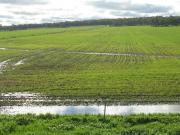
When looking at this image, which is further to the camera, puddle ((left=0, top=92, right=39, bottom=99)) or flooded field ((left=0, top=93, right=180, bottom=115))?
puddle ((left=0, top=92, right=39, bottom=99))

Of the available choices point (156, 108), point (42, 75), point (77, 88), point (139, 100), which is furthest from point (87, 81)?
point (156, 108)

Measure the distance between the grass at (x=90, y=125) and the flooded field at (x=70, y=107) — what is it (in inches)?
336

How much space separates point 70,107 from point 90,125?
13234 mm

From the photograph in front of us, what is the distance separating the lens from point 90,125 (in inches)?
766

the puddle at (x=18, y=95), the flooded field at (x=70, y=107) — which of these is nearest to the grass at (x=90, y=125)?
the flooded field at (x=70, y=107)

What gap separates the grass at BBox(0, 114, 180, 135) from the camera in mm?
17734

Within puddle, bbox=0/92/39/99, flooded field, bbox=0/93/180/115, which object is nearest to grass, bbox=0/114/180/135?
flooded field, bbox=0/93/180/115

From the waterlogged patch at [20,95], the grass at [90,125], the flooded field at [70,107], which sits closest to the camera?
the grass at [90,125]

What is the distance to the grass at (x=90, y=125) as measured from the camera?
1773 centimetres

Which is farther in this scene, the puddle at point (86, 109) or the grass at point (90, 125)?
the puddle at point (86, 109)

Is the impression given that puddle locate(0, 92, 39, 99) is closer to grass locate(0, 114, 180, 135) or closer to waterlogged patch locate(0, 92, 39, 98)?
waterlogged patch locate(0, 92, 39, 98)

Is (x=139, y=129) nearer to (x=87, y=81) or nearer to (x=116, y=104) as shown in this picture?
(x=116, y=104)

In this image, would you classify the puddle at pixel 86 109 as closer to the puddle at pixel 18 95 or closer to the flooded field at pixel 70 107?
the flooded field at pixel 70 107

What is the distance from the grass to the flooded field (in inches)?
336
